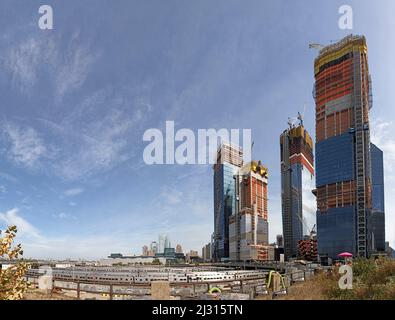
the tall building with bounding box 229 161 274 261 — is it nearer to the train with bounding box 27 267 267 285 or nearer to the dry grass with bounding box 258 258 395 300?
the train with bounding box 27 267 267 285

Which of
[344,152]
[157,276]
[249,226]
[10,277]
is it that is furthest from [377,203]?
[10,277]

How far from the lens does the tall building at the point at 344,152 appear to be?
410 feet

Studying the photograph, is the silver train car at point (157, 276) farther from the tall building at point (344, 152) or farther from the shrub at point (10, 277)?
the tall building at point (344, 152)

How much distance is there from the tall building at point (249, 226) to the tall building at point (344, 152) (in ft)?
140

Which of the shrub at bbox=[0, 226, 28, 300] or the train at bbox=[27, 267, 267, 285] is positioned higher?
the shrub at bbox=[0, 226, 28, 300]

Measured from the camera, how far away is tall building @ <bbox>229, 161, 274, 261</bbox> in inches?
6757

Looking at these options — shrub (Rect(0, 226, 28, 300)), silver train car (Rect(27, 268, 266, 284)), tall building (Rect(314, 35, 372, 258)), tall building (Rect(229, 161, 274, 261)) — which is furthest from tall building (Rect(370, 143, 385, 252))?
shrub (Rect(0, 226, 28, 300))

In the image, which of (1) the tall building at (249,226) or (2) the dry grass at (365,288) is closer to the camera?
(2) the dry grass at (365,288)

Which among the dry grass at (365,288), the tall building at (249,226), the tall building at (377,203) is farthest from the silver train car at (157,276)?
the tall building at (249,226)

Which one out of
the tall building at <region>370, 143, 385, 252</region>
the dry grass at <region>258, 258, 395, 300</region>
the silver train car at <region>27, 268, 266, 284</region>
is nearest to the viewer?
the dry grass at <region>258, 258, 395, 300</region>

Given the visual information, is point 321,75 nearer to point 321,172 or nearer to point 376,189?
point 321,172

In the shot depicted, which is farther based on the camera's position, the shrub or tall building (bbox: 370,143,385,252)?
tall building (bbox: 370,143,385,252)

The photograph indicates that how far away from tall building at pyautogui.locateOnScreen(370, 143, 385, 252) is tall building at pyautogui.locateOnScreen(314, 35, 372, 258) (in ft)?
36.8
